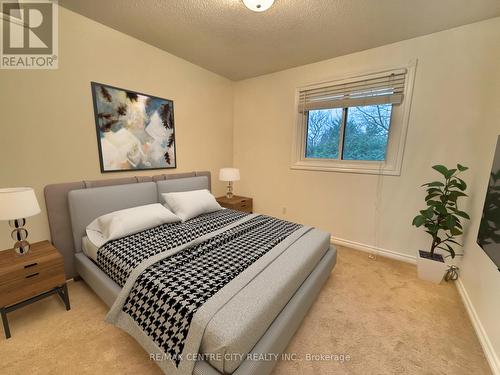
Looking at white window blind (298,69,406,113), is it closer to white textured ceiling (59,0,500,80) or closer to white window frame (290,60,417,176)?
white window frame (290,60,417,176)

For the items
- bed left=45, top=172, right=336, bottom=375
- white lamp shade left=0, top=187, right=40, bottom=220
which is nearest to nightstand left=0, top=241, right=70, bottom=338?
bed left=45, top=172, right=336, bottom=375

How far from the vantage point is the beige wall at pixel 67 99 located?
1763mm

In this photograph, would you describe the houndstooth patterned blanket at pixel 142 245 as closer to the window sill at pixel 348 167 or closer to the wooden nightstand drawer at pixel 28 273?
the wooden nightstand drawer at pixel 28 273

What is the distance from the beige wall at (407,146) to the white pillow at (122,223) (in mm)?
2014

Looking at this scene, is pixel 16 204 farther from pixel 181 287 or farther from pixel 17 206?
pixel 181 287

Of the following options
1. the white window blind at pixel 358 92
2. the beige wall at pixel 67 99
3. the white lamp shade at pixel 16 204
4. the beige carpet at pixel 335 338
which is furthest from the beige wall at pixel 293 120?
the white lamp shade at pixel 16 204

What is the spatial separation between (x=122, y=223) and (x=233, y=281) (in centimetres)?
127

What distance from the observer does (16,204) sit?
146 centimetres

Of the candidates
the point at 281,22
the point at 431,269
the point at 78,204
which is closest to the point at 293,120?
the point at 281,22

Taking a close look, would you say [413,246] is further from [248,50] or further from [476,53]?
[248,50]

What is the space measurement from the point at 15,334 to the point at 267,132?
3453 millimetres

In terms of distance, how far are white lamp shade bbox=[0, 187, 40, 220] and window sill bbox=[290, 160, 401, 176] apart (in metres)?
2.95

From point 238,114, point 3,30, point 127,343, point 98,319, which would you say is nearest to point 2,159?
point 3,30

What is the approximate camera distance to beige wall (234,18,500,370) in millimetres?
1967
